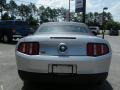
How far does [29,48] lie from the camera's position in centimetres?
680

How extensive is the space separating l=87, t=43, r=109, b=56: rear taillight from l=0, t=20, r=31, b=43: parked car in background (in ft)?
55.7

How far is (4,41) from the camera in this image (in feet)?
80.5

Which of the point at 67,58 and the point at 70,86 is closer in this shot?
the point at 67,58

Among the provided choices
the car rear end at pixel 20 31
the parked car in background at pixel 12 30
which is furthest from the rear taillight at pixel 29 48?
the car rear end at pixel 20 31

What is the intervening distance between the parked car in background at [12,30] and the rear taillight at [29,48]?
1671 cm

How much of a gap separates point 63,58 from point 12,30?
699 inches

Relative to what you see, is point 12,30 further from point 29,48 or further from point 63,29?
point 29,48

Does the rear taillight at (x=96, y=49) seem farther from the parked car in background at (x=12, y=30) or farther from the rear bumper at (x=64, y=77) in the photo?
the parked car in background at (x=12, y=30)

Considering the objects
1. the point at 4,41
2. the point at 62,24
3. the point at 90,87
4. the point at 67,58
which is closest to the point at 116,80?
the point at 90,87

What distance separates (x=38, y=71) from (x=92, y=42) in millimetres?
1181

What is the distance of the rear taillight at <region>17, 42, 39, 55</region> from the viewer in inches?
266

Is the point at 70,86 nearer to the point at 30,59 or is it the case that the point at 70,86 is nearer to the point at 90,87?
the point at 90,87

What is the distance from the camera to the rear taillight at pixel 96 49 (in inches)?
264

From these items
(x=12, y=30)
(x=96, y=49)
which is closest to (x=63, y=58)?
(x=96, y=49)
